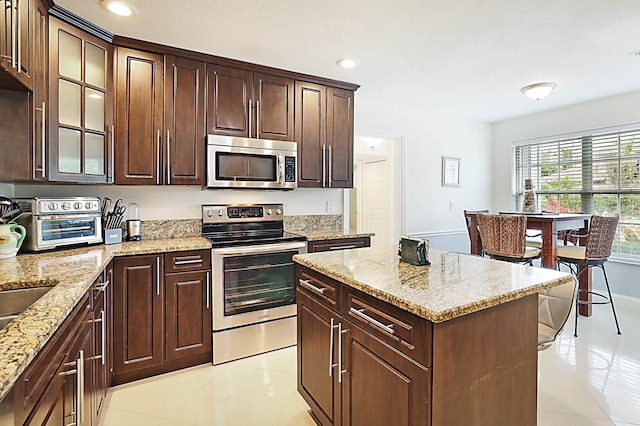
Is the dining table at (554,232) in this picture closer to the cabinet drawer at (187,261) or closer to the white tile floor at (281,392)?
→ the white tile floor at (281,392)

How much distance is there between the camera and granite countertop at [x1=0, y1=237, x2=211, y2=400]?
0.82m

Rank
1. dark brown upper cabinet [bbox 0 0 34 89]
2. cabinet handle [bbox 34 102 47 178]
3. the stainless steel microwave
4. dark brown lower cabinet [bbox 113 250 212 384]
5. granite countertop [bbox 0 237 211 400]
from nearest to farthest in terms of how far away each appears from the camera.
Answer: granite countertop [bbox 0 237 211 400] < dark brown upper cabinet [bbox 0 0 34 89] < cabinet handle [bbox 34 102 47 178] < dark brown lower cabinet [bbox 113 250 212 384] < the stainless steel microwave

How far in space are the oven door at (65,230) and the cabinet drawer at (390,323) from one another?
1.93 m

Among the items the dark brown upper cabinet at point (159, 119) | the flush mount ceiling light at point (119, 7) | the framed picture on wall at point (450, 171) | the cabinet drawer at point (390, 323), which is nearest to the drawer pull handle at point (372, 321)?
the cabinet drawer at point (390, 323)

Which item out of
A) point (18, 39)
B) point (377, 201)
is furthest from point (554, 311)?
point (377, 201)

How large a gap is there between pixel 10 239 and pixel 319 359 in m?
1.86

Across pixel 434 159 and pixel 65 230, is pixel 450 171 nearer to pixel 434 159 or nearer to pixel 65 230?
pixel 434 159

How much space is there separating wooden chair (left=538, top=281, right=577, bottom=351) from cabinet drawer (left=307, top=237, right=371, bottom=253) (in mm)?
1663

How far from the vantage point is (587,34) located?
246 cm

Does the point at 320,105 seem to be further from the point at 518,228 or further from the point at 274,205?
the point at 518,228

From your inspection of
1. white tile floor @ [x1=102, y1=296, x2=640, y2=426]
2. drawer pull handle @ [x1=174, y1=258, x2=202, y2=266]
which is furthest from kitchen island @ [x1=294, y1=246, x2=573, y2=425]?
drawer pull handle @ [x1=174, y1=258, x2=202, y2=266]

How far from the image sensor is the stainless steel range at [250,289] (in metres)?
2.59

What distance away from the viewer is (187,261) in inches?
97.0

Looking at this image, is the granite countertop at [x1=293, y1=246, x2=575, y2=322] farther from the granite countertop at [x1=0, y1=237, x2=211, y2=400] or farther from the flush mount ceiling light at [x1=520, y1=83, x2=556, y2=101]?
the flush mount ceiling light at [x1=520, y1=83, x2=556, y2=101]
